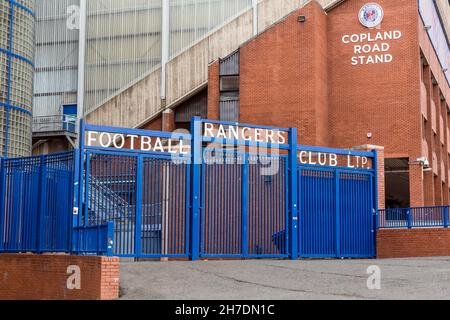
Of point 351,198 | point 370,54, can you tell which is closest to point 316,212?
point 351,198

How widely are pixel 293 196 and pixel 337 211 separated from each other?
7.15 ft

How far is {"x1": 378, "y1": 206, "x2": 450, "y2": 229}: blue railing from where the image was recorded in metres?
25.0

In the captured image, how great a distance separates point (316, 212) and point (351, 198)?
1914mm

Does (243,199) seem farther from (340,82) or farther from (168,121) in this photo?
(168,121)

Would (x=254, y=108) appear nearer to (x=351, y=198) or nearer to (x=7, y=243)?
(x=351, y=198)

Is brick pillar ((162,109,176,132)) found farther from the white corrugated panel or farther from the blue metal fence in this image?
the blue metal fence

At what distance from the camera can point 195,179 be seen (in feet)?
66.6

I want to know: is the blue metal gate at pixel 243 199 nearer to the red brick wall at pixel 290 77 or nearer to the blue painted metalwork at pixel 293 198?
→ the blue painted metalwork at pixel 293 198

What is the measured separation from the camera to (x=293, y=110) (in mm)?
39000

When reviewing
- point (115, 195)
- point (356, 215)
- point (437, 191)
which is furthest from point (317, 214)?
point (437, 191)

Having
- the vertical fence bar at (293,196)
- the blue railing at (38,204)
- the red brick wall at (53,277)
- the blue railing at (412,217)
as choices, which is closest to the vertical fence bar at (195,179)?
the vertical fence bar at (293,196)

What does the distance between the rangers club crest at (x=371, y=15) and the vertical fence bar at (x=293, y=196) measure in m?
19.4
